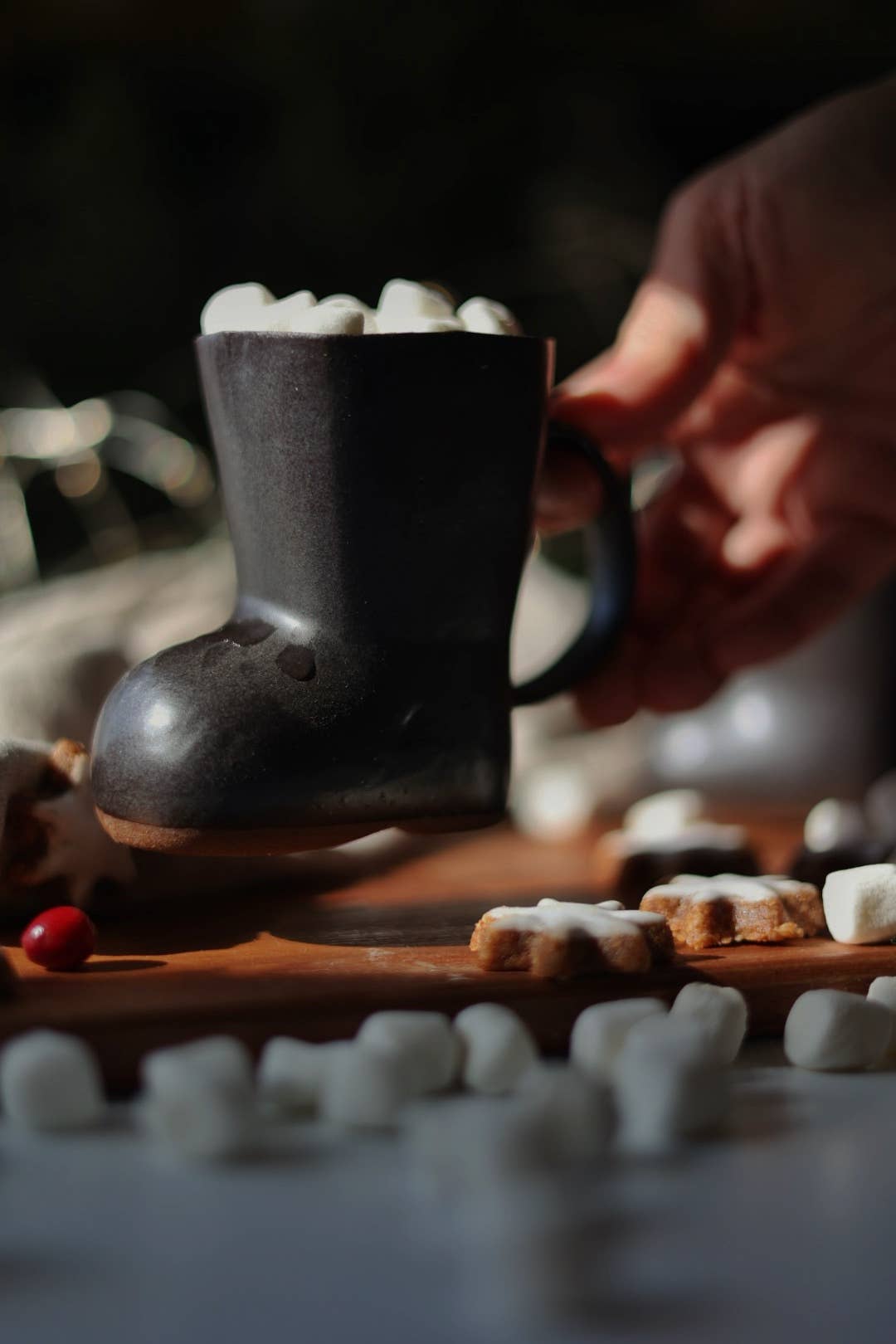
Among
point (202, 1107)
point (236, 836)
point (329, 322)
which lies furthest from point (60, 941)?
point (329, 322)

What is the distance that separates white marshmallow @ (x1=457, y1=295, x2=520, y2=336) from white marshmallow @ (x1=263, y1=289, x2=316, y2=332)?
0.07 meters

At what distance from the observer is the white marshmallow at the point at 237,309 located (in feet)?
2.25

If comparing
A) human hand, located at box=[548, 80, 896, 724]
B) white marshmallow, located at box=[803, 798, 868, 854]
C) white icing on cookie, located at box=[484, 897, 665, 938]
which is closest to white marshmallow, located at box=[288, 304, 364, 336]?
human hand, located at box=[548, 80, 896, 724]

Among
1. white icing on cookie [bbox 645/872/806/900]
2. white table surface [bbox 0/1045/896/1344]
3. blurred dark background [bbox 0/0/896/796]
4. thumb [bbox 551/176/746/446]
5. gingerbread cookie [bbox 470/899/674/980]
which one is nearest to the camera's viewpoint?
white table surface [bbox 0/1045/896/1344]

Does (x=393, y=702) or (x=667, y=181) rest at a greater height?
(x=667, y=181)

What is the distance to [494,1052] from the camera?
1.69ft

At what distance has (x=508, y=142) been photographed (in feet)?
7.48

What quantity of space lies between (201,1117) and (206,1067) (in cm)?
2

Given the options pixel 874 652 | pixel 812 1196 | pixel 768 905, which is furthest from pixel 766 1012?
pixel 874 652

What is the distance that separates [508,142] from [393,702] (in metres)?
1.80

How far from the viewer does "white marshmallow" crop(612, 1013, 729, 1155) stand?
0.48 metres

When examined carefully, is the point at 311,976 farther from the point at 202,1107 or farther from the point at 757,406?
the point at 757,406

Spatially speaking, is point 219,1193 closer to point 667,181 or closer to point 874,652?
point 874,652

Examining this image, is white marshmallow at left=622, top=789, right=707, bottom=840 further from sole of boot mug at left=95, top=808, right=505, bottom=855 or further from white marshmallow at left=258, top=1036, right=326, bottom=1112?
white marshmallow at left=258, top=1036, right=326, bottom=1112
